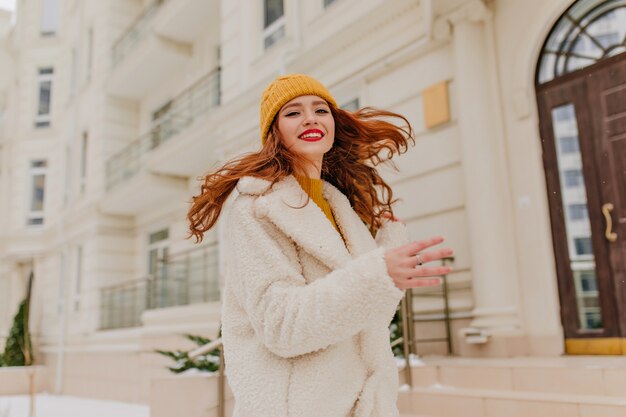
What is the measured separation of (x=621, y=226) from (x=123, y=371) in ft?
28.7

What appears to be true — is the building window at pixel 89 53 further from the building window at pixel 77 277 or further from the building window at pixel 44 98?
the building window at pixel 77 277

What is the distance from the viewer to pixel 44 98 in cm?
1630

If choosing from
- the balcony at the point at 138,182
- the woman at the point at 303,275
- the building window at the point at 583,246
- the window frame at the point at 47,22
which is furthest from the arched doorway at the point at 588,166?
the window frame at the point at 47,22

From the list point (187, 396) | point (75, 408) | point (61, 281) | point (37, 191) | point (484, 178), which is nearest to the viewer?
point (187, 396)

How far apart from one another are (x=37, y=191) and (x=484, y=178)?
46.6 feet

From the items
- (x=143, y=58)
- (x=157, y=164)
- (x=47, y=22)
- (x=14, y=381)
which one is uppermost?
(x=47, y=22)

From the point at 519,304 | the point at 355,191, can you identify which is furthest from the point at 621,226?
the point at 355,191

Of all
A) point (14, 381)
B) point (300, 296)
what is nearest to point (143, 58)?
point (14, 381)

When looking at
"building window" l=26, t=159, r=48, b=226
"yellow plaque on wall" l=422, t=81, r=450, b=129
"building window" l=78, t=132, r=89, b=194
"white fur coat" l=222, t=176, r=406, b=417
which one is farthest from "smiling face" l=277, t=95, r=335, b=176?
"building window" l=26, t=159, r=48, b=226

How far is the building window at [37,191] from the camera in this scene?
15.7 m

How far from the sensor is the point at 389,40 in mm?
6285

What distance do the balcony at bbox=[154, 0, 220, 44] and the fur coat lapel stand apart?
10.3m

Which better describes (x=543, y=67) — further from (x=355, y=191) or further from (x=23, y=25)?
(x=23, y=25)

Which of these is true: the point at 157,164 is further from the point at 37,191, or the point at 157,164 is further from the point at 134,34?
the point at 37,191
